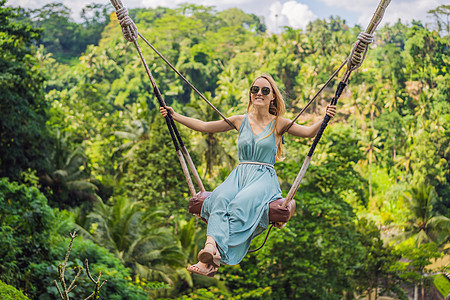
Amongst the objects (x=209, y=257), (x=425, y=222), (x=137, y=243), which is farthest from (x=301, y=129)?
(x=425, y=222)

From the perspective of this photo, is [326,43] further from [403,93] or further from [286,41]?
[403,93]

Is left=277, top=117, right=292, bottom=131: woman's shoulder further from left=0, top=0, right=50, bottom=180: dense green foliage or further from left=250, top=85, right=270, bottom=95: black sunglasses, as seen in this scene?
left=0, top=0, right=50, bottom=180: dense green foliage

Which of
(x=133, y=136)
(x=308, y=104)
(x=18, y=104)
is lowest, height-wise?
(x=133, y=136)

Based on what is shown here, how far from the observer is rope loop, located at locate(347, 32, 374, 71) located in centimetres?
371

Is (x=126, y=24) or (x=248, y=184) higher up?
(x=126, y=24)

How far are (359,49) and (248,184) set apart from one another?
113cm

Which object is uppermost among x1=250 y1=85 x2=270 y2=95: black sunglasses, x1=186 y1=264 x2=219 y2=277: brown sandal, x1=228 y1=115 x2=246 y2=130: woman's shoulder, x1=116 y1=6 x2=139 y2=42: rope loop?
x1=116 y1=6 x2=139 y2=42: rope loop

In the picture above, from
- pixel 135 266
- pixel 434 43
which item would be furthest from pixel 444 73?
pixel 135 266

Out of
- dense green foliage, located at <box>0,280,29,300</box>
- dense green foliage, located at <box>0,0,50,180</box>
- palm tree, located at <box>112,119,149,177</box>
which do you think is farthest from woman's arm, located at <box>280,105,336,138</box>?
palm tree, located at <box>112,119,149,177</box>

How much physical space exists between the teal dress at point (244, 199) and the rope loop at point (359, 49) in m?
0.66

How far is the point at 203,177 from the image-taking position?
2231 centimetres

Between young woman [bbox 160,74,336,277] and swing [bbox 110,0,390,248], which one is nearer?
young woman [bbox 160,74,336,277]

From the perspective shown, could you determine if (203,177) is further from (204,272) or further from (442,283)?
(204,272)

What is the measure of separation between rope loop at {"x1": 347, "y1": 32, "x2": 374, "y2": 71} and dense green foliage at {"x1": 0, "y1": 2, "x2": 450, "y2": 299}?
0.55 meters
